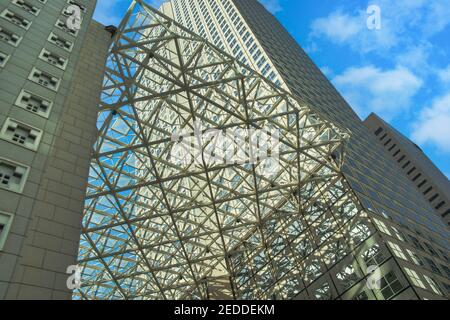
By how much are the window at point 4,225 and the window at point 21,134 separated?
366 cm

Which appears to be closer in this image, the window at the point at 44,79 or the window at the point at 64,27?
the window at the point at 44,79

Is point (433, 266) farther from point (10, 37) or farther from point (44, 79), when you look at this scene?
point (10, 37)

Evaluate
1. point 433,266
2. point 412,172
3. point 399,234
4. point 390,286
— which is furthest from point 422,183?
Answer: point 390,286

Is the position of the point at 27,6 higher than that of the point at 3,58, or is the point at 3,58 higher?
the point at 27,6

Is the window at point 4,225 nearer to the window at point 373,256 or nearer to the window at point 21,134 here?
the window at point 21,134

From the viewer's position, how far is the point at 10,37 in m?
21.5

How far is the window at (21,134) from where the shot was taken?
16.2 metres

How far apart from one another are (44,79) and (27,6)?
331 inches

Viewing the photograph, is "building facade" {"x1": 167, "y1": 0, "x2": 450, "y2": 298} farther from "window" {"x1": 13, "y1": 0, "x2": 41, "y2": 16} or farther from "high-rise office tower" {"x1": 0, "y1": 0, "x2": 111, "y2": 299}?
"window" {"x1": 13, "y1": 0, "x2": 41, "y2": 16}

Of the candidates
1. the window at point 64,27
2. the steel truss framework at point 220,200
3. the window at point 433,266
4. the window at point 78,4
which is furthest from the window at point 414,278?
the window at point 78,4
